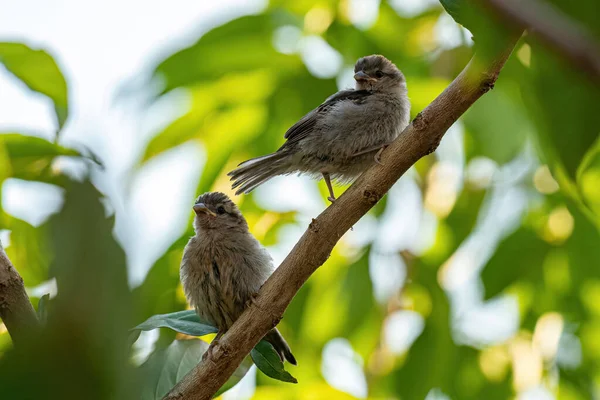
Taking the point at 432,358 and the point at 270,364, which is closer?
the point at 270,364

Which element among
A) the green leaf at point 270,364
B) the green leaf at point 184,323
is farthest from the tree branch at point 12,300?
the green leaf at point 270,364

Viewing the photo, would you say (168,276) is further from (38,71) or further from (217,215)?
(38,71)

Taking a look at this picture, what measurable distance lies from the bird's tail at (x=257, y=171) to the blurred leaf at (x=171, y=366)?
4.40 ft

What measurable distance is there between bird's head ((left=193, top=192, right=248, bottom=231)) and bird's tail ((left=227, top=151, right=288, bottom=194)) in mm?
300

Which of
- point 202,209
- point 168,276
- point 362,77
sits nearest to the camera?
point 168,276

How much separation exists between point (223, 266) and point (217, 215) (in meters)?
0.52

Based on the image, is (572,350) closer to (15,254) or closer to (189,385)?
(189,385)

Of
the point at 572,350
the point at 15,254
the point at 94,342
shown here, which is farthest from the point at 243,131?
the point at 94,342

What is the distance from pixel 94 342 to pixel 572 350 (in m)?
4.37

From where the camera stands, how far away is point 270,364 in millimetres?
2861

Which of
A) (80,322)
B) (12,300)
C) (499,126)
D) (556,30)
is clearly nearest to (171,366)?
(12,300)

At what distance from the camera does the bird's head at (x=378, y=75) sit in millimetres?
4703

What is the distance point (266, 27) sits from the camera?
4234 mm

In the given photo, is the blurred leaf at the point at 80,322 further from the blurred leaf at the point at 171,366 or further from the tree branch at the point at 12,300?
the blurred leaf at the point at 171,366
